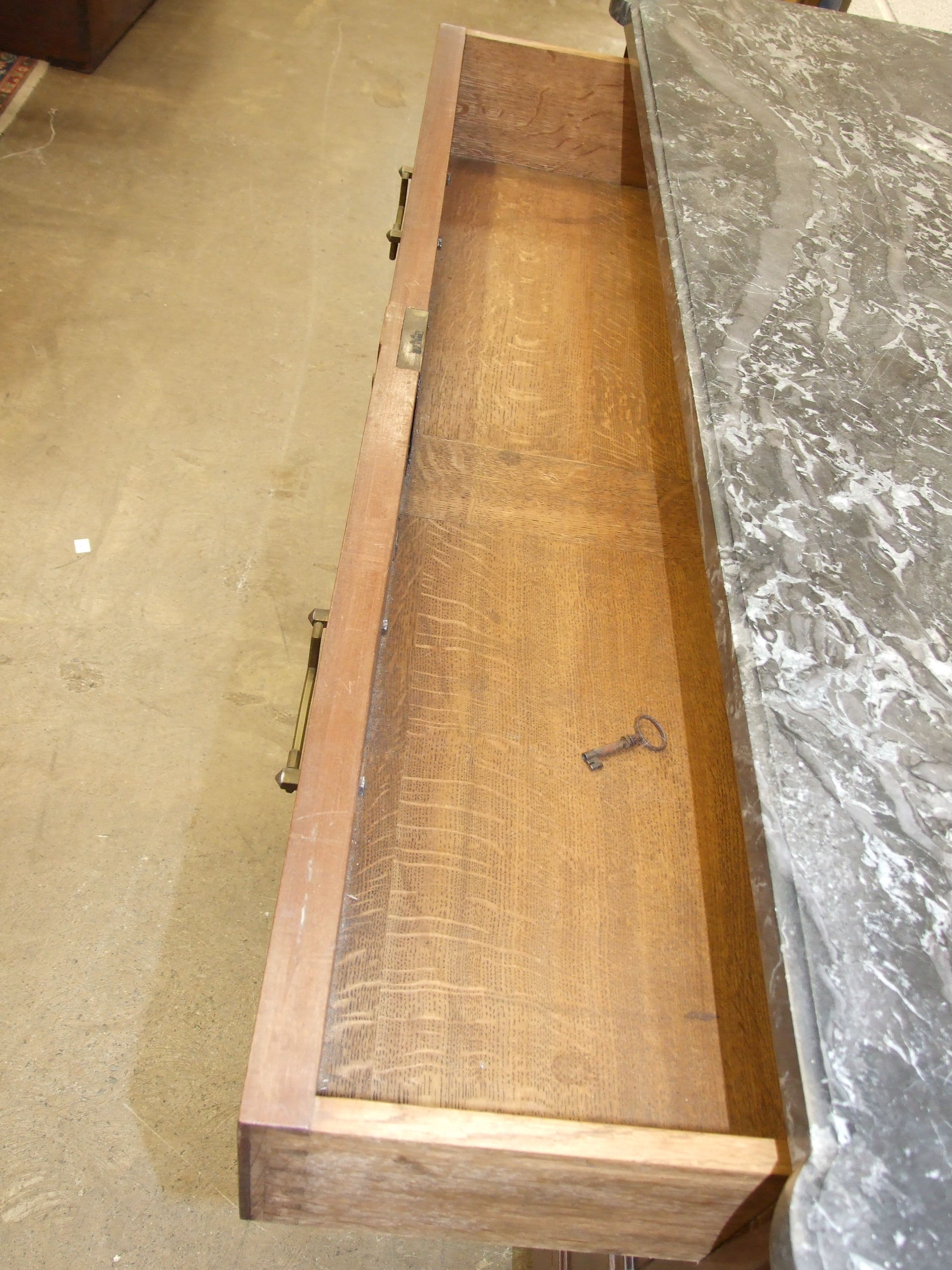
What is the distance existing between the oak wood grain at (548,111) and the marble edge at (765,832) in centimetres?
72

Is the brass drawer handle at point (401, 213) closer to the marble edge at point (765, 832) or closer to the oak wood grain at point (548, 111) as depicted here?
the oak wood grain at point (548, 111)

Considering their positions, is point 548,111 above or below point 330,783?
above

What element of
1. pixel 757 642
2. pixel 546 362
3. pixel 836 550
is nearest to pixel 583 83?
pixel 546 362

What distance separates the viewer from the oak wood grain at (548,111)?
1526 millimetres

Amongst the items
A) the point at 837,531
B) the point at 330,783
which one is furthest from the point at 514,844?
the point at 837,531

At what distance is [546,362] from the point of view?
1341 mm

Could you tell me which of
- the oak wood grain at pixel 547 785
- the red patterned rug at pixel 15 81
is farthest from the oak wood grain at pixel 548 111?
the red patterned rug at pixel 15 81

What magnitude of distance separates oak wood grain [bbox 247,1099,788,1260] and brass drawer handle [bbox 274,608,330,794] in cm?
25

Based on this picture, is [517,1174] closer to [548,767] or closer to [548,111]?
[548,767]

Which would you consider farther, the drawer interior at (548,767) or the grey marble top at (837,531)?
the drawer interior at (548,767)

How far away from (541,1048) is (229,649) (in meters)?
1.09

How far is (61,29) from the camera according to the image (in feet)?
8.79

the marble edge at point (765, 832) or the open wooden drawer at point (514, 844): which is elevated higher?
the marble edge at point (765, 832)

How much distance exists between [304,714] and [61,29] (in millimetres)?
2654
